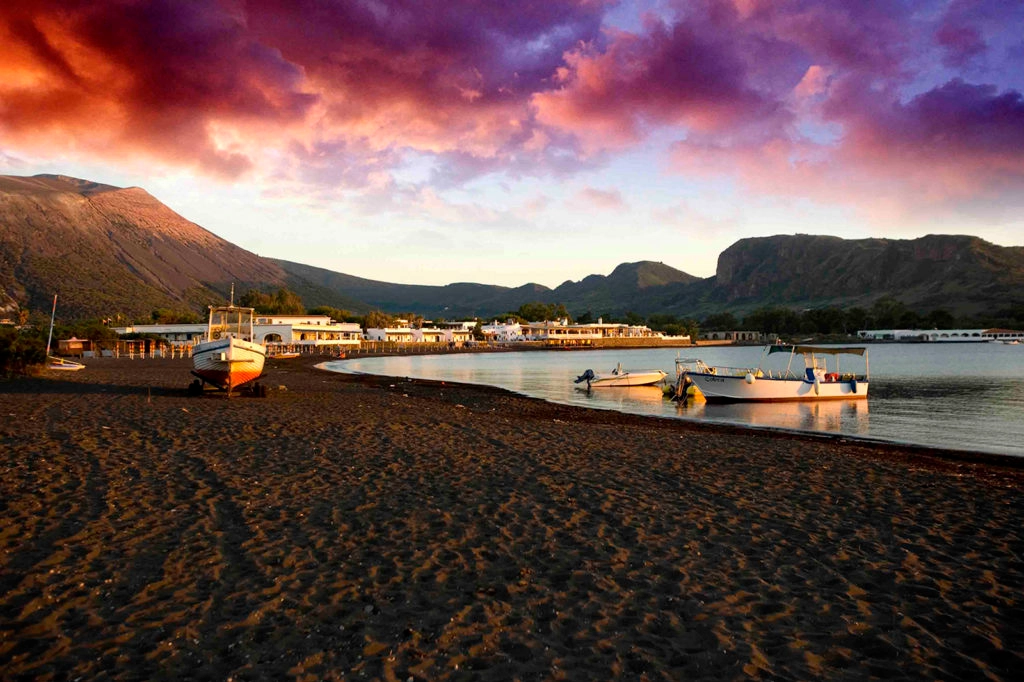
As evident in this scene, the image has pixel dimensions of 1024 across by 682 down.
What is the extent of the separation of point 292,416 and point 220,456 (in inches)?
306

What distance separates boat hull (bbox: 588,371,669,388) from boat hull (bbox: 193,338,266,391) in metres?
27.6

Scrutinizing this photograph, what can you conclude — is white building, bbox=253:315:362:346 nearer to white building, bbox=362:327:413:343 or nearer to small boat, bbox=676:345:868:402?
white building, bbox=362:327:413:343

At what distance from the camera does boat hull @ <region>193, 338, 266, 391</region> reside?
27.5 meters

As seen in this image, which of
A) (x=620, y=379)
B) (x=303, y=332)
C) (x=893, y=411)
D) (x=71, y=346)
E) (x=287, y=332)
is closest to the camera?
(x=893, y=411)

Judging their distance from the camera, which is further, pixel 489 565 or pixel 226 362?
pixel 226 362

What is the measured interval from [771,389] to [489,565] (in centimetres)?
3491

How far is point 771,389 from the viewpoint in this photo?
38.2m

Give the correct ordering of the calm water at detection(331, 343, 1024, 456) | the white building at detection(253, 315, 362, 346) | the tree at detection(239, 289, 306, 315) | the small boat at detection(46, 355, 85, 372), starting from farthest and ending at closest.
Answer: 1. the tree at detection(239, 289, 306, 315)
2. the white building at detection(253, 315, 362, 346)
3. the small boat at detection(46, 355, 85, 372)
4. the calm water at detection(331, 343, 1024, 456)

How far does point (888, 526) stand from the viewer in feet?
31.7

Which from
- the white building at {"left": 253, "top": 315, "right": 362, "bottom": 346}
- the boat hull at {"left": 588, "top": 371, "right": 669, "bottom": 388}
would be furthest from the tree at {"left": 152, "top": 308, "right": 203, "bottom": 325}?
the boat hull at {"left": 588, "top": 371, "right": 669, "bottom": 388}

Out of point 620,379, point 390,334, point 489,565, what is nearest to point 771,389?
point 620,379

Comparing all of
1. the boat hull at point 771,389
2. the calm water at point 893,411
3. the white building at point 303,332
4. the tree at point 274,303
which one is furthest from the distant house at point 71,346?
the tree at point 274,303

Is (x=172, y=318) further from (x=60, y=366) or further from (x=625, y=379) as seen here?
(x=625, y=379)

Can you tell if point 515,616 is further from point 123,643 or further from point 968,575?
point 968,575
